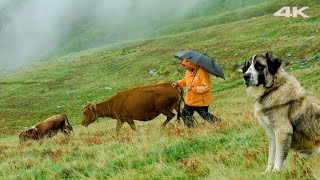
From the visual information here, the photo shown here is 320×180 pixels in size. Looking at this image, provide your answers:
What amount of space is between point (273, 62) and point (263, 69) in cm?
17

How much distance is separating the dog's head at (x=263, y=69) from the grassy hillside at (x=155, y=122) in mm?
1267

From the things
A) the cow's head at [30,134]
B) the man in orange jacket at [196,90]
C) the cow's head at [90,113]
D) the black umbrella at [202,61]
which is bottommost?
the cow's head at [30,134]

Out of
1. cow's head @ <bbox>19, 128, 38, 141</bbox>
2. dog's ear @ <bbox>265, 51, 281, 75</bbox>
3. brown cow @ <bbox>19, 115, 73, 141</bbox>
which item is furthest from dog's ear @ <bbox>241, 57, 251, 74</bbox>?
cow's head @ <bbox>19, 128, 38, 141</bbox>

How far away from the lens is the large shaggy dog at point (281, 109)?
5.69 m

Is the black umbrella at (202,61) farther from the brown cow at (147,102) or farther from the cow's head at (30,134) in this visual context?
the cow's head at (30,134)

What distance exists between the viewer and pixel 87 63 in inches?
3332

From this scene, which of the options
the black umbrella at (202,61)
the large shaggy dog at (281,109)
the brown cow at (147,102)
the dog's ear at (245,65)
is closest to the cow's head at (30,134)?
the brown cow at (147,102)

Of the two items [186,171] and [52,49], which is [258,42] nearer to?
[186,171]

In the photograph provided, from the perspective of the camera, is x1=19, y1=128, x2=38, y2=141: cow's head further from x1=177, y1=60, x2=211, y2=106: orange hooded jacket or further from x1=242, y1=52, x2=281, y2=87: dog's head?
x1=242, y1=52, x2=281, y2=87: dog's head

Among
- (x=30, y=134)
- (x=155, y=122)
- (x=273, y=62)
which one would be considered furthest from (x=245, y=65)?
(x=30, y=134)

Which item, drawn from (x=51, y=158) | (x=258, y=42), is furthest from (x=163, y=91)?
(x=258, y=42)

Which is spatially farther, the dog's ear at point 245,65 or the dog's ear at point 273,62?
the dog's ear at point 245,65

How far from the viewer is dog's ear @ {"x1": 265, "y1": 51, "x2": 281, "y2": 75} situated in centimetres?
575

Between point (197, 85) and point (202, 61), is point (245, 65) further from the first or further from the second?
point (197, 85)
